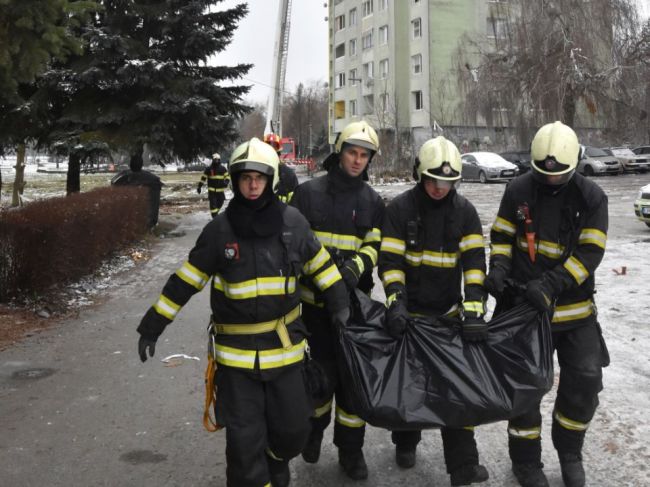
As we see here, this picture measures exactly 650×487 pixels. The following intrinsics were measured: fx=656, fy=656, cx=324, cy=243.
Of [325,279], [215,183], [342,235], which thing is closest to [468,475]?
[325,279]

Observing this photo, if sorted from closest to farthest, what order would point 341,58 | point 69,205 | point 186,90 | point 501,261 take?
1. point 501,261
2. point 69,205
3. point 186,90
4. point 341,58

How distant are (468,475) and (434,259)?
1.17m

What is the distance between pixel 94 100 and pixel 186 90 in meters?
2.47

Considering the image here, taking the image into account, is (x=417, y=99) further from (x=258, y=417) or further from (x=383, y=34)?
(x=258, y=417)

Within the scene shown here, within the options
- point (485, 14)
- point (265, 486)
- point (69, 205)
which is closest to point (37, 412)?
point (265, 486)

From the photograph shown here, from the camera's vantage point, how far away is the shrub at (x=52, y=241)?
Result: 23.9ft

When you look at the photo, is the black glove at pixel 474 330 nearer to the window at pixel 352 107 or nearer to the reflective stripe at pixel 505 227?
the reflective stripe at pixel 505 227

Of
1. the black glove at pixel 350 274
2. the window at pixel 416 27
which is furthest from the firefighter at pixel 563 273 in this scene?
the window at pixel 416 27

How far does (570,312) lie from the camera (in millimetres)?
3557

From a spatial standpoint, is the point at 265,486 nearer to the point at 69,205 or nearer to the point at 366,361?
the point at 366,361

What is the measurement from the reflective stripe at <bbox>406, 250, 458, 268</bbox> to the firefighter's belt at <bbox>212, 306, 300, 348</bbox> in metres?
0.86

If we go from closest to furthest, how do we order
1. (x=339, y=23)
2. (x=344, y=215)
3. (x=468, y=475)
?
(x=468, y=475)
(x=344, y=215)
(x=339, y=23)

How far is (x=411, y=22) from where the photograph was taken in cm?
4959

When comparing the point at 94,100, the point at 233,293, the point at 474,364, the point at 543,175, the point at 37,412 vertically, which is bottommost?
the point at 37,412
